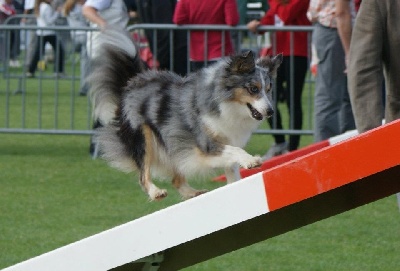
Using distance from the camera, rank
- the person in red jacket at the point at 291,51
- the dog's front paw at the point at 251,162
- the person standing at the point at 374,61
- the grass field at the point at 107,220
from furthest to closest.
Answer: the person in red jacket at the point at 291,51 → the grass field at the point at 107,220 → the person standing at the point at 374,61 → the dog's front paw at the point at 251,162

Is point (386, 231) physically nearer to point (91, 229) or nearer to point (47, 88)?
point (91, 229)

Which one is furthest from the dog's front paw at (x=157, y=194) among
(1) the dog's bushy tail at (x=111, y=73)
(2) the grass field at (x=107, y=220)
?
(2) the grass field at (x=107, y=220)

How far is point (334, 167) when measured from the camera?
409cm

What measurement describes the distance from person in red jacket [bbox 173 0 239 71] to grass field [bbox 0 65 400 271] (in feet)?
4.59

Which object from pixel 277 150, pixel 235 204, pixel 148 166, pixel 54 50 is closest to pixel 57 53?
pixel 277 150

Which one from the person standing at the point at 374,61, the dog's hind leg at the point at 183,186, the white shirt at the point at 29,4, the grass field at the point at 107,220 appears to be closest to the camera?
the dog's hind leg at the point at 183,186

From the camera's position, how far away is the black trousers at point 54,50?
1300 centimetres

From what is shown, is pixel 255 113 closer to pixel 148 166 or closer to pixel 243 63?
pixel 243 63

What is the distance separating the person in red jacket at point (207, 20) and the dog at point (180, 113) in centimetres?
443

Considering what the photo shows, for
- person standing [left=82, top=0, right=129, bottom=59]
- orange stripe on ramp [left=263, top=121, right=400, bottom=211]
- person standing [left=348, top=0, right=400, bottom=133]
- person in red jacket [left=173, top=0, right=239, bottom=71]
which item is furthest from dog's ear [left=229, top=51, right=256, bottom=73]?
person standing [left=82, top=0, right=129, bottom=59]

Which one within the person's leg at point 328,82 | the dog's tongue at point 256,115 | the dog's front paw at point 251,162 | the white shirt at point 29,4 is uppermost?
the dog's tongue at point 256,115

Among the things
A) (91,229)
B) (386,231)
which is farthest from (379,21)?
(91,229)

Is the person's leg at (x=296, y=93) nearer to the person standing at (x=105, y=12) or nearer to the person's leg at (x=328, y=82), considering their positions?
the person's leg at (x=328, y=82)

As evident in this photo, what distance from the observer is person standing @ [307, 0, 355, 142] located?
33.8ft
